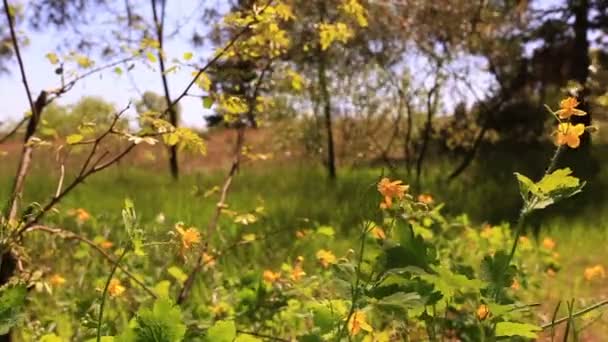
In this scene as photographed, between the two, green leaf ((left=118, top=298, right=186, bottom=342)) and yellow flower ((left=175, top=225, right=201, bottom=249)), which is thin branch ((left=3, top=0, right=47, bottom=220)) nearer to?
yellow flower ((left=175, top=225, right=201, bottom=249))

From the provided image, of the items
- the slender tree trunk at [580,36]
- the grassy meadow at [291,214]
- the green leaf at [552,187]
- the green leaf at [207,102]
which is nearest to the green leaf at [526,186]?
the green leaf at [552,187]

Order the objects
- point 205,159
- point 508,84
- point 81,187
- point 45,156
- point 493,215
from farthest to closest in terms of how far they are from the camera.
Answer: point 205,159 → point 45,156 → point 508,84 → point 81,187 → point 493,215

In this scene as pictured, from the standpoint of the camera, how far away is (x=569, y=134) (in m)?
1.16

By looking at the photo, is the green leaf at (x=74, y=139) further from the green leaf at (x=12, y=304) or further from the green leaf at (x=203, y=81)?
the green leaf at (x=12, y=304)

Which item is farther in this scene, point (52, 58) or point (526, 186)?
point (52, 58)

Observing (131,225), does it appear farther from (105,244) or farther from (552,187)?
(105,244)

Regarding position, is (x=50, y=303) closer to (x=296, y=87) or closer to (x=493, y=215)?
(x=296, y=87)

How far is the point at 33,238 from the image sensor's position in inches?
208

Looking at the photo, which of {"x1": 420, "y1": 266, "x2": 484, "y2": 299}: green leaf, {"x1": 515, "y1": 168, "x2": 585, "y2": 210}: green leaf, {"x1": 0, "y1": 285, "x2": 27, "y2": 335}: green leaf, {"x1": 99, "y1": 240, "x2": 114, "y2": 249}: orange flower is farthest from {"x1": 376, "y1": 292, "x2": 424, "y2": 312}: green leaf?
{"x1": 99, "y1": 240, "x2": 114, "y2": 249}: orange flower

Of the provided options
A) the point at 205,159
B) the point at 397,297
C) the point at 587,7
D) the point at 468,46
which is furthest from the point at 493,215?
the point at 205,159

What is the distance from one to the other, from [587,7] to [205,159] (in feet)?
34.0

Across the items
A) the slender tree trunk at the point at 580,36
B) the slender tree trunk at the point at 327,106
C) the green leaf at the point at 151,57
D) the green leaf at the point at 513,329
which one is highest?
the slender tree trunk at the point at 580,36

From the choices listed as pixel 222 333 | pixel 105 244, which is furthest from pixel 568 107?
pixel 105 244

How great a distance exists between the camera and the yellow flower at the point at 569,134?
1146 millimetres
